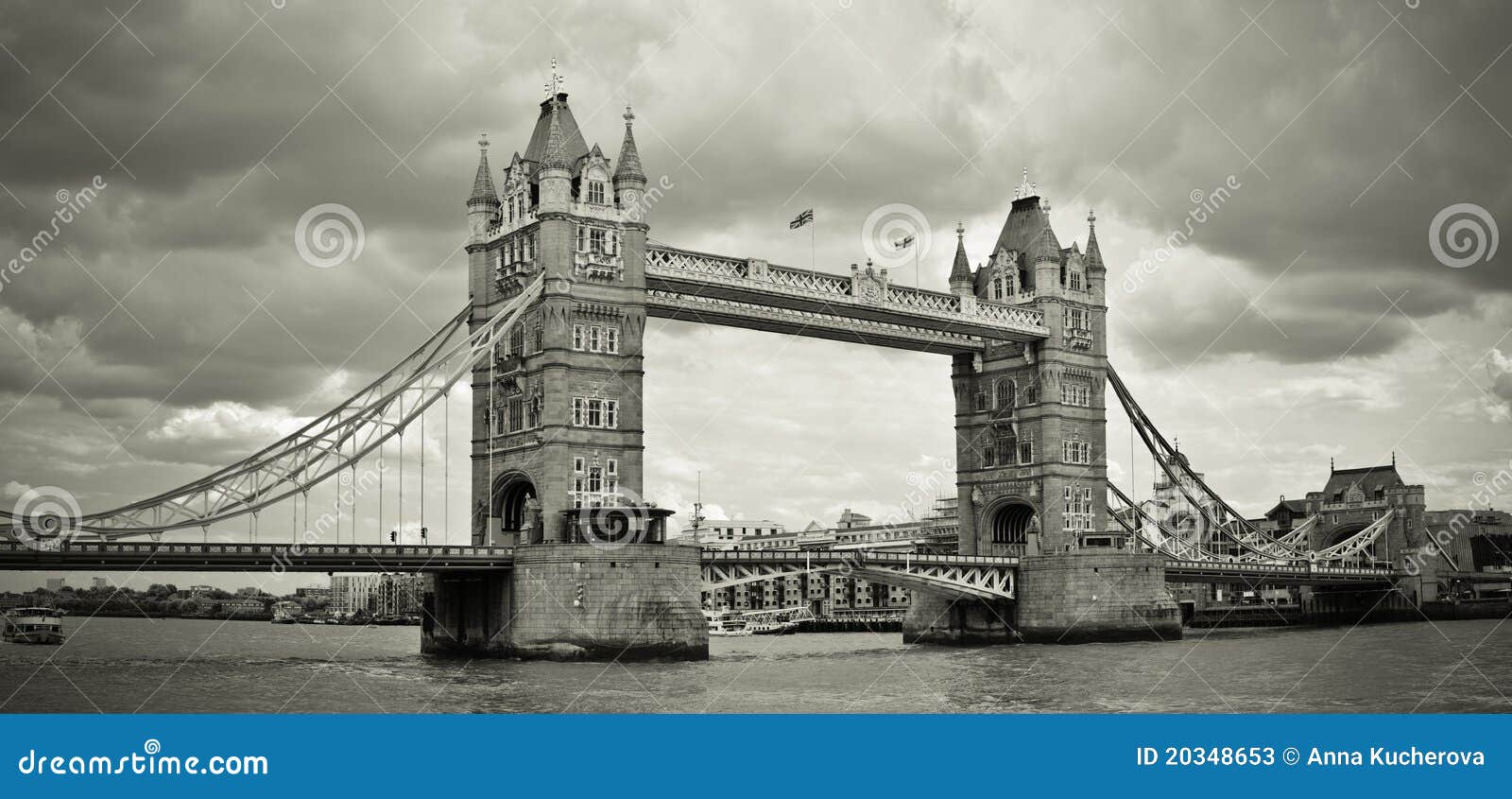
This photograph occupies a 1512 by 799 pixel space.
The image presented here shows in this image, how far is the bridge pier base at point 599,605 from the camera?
65312 mm

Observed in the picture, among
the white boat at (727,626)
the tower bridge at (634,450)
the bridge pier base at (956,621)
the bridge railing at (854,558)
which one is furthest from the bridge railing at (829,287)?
the white boat at (727,626)

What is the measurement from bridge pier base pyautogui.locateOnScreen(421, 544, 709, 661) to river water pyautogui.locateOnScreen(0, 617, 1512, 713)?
1.81 metres

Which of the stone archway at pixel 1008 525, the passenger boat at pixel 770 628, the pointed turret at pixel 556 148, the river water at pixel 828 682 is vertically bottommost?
the passenger boat at pixel 770 628

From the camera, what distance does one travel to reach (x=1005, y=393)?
96500 mm

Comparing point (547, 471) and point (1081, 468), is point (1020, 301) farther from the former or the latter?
point (547, 471)

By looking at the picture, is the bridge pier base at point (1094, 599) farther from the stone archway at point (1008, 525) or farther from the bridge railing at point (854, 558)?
the stone archway at point (1008, 525)

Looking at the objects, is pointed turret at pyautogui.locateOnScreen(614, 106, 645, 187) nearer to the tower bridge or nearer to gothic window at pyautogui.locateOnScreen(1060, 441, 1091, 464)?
the tower bridge

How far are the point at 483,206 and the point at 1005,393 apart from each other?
3619cm

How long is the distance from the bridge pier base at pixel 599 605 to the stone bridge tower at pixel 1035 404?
105 feet

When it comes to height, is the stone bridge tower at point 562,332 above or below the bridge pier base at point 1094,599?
above

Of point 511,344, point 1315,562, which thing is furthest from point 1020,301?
point 1315,562

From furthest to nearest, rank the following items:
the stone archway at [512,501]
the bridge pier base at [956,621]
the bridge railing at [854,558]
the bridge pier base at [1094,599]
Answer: the bridge pier base at [956,621], the bridge pier base at [1094,599], the bridge railing at [854,558], the stone archway at [512,501]

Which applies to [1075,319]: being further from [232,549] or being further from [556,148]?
[232,549]

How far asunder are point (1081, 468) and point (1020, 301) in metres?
10.7
